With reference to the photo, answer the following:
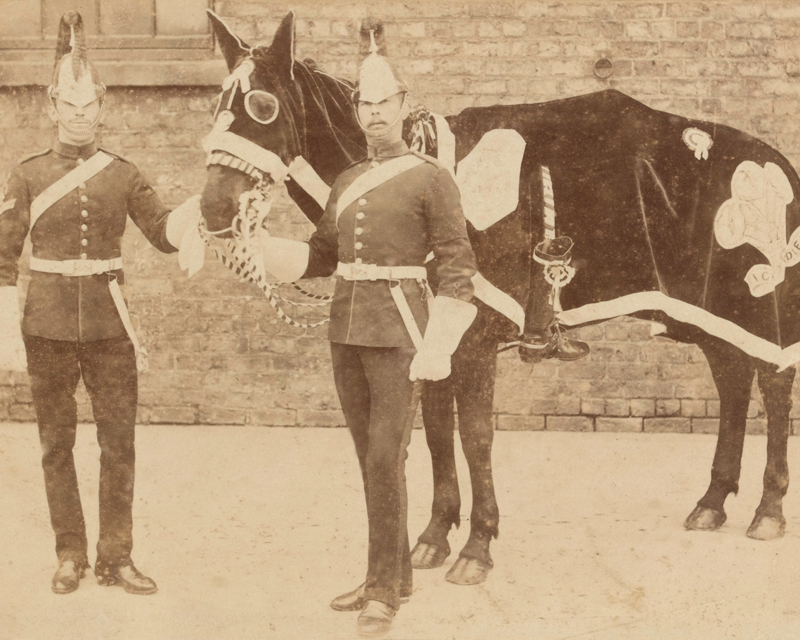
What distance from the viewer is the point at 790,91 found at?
6859mm

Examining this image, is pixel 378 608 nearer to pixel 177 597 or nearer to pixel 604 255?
pixel 177 597

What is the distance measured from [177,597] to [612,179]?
270 centimetres

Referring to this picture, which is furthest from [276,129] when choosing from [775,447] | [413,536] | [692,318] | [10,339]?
[775,447]

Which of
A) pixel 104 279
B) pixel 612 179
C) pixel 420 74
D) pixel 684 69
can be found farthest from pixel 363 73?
pixel 684 69

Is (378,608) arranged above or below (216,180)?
below

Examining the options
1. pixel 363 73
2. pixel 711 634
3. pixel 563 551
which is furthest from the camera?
pixel 563 551

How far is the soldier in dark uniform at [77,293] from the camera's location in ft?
13.4

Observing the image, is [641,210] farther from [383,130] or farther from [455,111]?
[455,111]

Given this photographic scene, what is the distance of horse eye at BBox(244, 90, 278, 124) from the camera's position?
385 cm

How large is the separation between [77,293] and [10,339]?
12.2 inches

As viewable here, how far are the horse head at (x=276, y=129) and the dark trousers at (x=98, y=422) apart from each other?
860 millimetres

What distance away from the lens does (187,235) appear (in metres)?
4.04

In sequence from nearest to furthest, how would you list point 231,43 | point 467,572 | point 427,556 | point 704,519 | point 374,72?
point 374,72
point 231,43
point 467,572
point 427,556
point 704,519

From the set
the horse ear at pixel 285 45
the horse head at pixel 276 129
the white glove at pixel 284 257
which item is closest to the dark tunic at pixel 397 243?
the white glove at pixel 284 257
